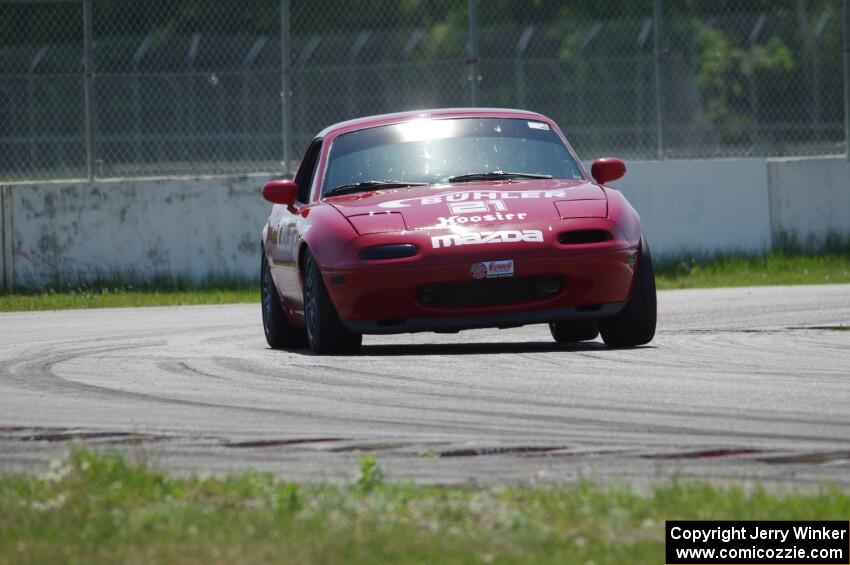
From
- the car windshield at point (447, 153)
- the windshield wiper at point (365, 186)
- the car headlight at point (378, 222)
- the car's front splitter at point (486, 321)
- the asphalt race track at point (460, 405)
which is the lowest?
the asphalt race track at point (460, 405)

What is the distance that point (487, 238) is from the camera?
335 inches

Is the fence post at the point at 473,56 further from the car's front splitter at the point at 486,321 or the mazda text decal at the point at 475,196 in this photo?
the car's front splitter at the point at 486,321

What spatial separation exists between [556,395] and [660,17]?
37.3 feet

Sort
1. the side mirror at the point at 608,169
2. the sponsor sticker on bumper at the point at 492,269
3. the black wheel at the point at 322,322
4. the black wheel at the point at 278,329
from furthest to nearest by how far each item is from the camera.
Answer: the black wheel at the point at 278,329 → the side mirror at the point at 608,169 → the black wheel at the point at 322,322 → the sponsor sticker on bumper at the point at 492,269

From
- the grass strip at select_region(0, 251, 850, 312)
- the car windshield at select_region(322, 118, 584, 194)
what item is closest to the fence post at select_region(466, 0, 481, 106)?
the grass strip at select_region(0, 251, 850, 312)

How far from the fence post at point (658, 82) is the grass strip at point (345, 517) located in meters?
13.0

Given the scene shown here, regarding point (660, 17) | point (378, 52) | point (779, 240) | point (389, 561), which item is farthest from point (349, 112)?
point (389, 561)

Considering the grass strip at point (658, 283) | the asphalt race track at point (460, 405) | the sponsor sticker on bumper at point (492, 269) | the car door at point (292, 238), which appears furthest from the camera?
the grass strip at point (658, 283)

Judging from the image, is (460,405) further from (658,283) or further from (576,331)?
(658,283)

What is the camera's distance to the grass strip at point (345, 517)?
4000 mm

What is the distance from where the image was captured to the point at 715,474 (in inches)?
200

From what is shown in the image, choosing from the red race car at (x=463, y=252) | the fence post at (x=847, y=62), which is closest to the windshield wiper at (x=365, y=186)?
the red race car at (x=463, y=252)

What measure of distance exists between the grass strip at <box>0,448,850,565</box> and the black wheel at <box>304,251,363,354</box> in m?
3.78

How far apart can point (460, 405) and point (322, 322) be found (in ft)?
7.71
